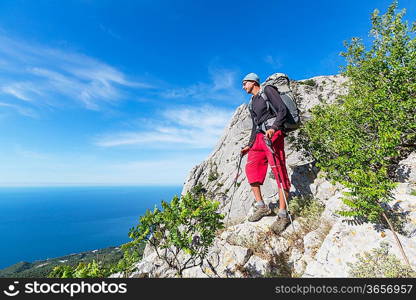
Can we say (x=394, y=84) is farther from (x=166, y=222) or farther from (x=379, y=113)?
(x=166, y=222)

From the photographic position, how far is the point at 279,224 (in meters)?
6.35

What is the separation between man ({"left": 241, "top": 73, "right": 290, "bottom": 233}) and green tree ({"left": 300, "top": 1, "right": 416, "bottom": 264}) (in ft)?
5.05

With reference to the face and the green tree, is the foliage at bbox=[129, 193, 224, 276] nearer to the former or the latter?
the green tree

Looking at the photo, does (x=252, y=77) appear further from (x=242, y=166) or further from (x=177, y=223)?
(x=242, y=166)

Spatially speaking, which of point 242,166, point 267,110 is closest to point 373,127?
point 267,110

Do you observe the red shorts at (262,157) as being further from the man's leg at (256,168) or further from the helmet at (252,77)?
the helmet at (252,77)

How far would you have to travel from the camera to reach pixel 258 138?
7090 millimetres

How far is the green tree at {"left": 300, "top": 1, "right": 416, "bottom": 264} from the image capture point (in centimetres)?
435

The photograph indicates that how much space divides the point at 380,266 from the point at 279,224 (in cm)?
295

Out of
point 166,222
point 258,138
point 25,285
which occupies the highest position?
point 258,138

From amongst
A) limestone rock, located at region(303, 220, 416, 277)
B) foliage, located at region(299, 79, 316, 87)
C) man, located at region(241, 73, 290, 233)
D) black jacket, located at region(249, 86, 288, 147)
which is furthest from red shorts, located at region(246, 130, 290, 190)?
foliage, located at region(299, 79, 316, 87)

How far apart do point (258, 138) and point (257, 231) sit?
313 centimetres

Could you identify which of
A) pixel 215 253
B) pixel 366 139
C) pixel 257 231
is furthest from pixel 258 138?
pixel 366 139

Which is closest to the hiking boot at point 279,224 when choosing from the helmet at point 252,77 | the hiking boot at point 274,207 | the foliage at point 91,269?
the hiking boot at point 274,207
